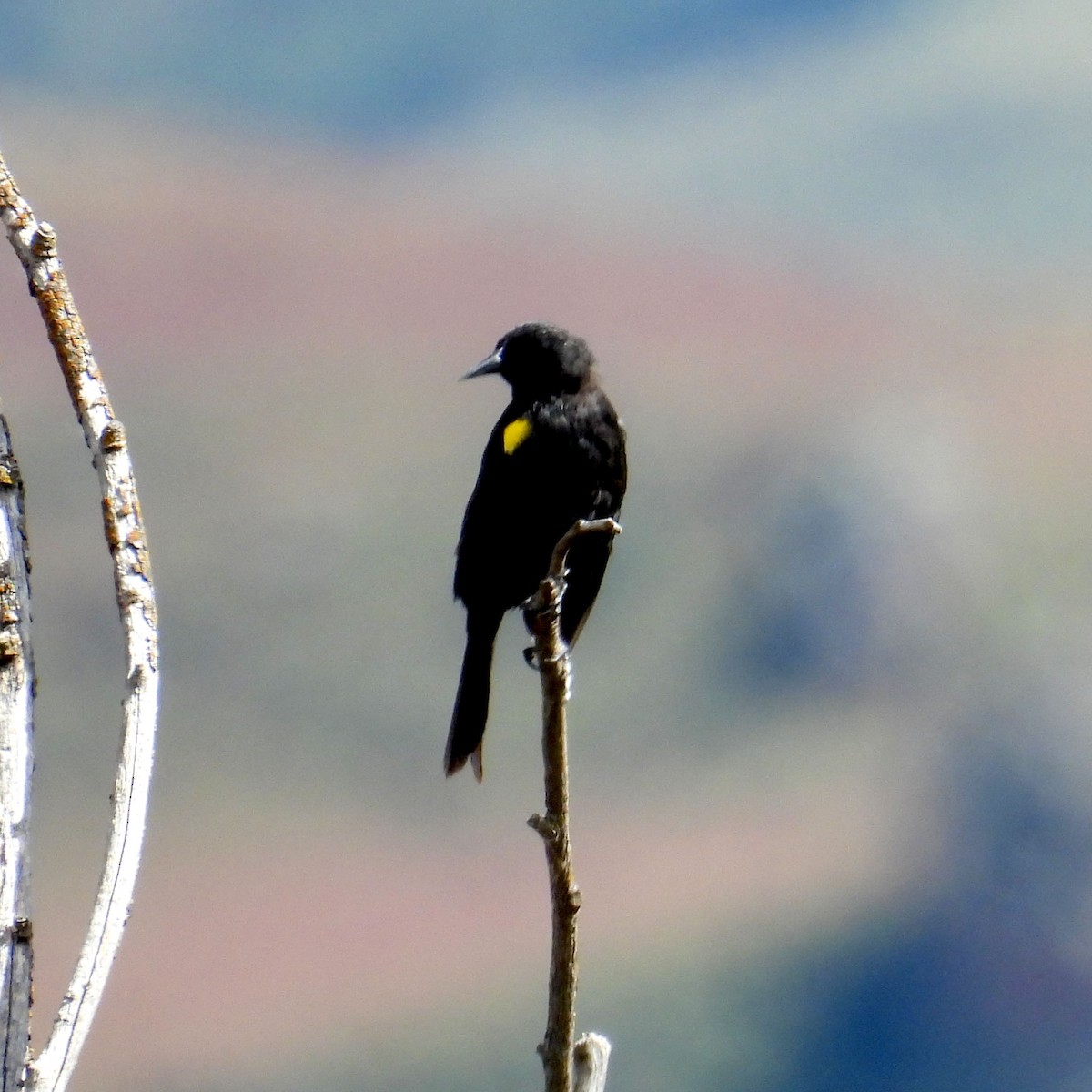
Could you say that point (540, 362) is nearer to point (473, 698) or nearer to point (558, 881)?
point (473, 698)

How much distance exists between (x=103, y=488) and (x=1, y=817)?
44cm

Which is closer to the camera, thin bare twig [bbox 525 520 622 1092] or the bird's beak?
thin bare twig [bbox 525 520 622 1092]

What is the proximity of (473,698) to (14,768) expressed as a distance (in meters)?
2.60

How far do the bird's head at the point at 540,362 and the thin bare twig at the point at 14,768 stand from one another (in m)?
2.42

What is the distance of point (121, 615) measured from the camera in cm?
178

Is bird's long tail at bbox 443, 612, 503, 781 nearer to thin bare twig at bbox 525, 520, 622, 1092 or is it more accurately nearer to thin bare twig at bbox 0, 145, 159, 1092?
thin bare twig at bbox 525, 520, 622, 1092

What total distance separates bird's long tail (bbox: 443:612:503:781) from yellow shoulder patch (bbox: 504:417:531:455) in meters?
0.62

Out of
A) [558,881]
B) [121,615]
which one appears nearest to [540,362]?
[558,881]

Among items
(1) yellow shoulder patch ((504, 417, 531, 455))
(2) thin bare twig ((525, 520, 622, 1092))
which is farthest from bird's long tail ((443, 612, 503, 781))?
(2) thin bare twig ((525, 520, 622, 1092))

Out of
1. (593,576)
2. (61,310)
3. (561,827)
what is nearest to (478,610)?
(593,576)

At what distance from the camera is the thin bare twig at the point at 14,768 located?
5.20 feet

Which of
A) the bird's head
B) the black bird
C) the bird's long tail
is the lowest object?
the bird's long tail

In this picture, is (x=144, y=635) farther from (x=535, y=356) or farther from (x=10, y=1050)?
(x=535, y=356)

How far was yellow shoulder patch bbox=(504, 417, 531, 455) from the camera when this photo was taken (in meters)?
3.95
